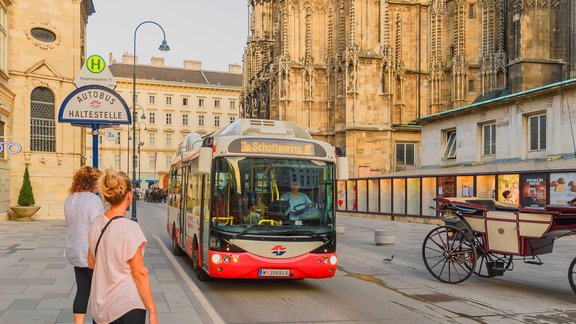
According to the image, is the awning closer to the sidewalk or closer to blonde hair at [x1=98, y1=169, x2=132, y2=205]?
the sidewalk

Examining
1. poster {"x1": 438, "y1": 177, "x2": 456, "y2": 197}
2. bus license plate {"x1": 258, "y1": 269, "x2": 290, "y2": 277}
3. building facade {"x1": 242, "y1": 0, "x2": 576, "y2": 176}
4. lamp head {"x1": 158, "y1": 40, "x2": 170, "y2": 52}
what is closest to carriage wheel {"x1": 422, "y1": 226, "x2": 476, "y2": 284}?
bus license plate {"x1": 258, "y1": 269, "x2": 290, "y2": 277}

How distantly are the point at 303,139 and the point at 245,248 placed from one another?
225cm

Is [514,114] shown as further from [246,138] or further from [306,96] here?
[306,96]

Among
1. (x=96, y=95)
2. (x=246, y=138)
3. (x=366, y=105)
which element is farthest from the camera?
(x=366, y=105)

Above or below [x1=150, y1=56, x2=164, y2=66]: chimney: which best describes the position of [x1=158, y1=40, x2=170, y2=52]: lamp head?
below

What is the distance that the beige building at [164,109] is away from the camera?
9594cm

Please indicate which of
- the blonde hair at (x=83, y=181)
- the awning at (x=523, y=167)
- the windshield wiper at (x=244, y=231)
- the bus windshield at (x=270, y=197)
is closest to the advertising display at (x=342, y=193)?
the awning at (x=523, y=167)

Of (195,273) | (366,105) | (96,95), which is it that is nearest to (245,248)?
(195,273)

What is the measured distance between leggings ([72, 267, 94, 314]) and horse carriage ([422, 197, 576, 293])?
6.96 m

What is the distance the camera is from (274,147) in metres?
10.3

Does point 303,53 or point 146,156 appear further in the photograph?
point 146,156

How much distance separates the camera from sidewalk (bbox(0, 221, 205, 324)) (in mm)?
7891

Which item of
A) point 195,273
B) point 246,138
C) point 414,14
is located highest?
point 414,14

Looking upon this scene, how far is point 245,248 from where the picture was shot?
31.8 ft
